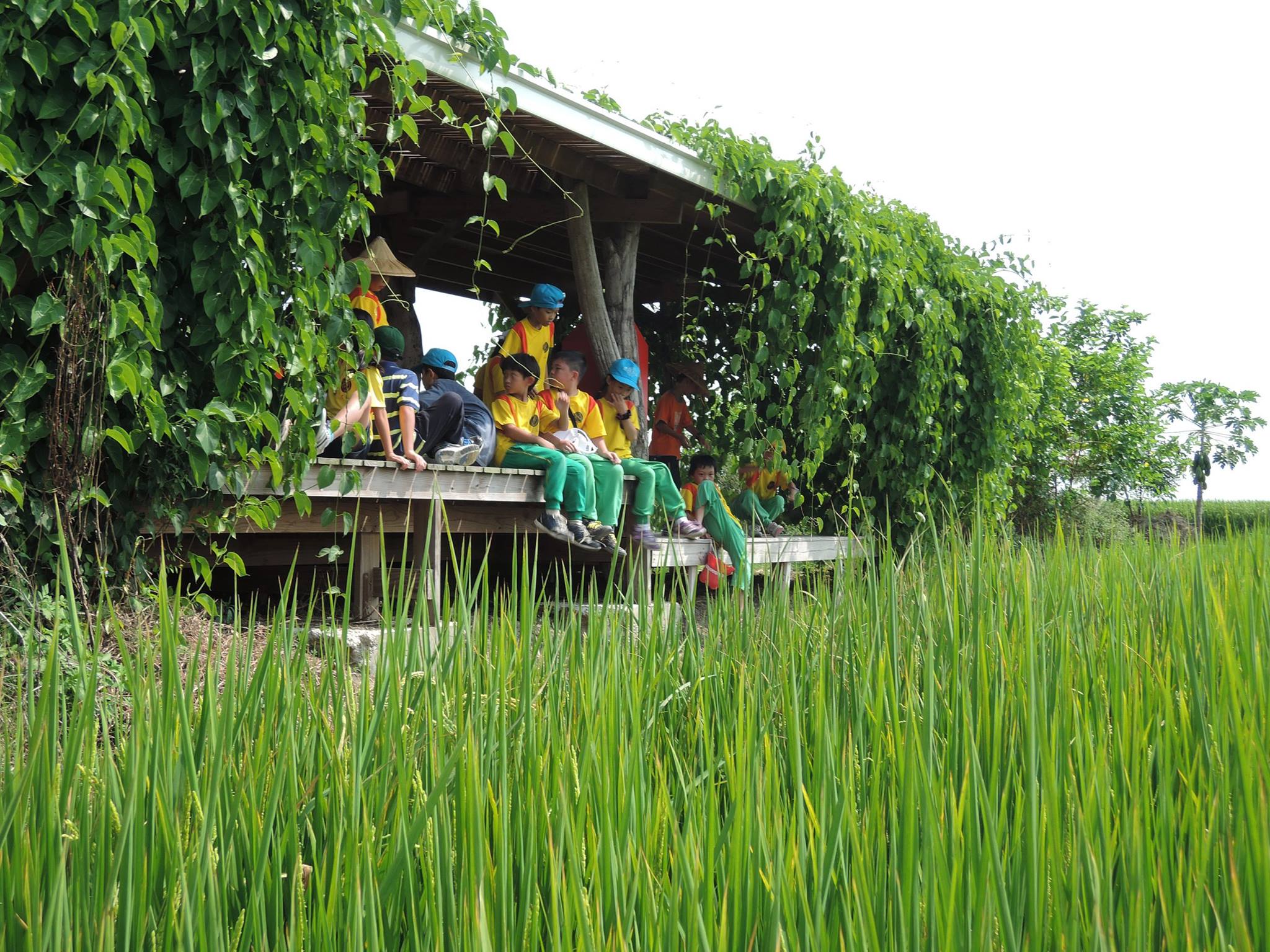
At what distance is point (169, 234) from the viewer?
3682 mm

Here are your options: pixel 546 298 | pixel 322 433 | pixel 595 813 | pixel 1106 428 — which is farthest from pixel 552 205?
pixel 1106 428

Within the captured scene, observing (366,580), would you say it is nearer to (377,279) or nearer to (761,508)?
(377,279)

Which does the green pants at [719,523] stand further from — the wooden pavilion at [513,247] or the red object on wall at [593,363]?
the red object on wall at [593,363]

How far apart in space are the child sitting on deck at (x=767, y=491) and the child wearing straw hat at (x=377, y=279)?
2.61m

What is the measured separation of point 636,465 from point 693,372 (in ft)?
8.55

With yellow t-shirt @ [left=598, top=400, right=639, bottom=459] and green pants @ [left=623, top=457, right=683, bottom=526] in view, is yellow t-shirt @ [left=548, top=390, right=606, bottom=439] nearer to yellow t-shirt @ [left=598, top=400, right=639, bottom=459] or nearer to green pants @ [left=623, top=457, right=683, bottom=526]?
yellow t-shirt @ [left=598, top=400, right=639, bottom=459]

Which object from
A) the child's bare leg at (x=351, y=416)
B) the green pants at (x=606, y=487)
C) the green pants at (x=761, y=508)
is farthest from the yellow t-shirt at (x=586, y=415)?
the child's bare leg at (x=351, y=416)

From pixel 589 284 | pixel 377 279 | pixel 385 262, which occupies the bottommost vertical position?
pixel 377 279

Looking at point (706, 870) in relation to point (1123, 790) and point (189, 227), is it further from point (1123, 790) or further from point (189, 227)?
point (189, 227)

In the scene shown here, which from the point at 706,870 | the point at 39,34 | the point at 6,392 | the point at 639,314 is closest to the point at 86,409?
the point at 6,392

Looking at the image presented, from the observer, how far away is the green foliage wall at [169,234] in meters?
3.13

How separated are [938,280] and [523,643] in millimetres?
7166

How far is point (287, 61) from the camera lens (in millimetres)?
3646

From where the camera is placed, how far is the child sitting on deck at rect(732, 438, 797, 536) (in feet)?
22.9
